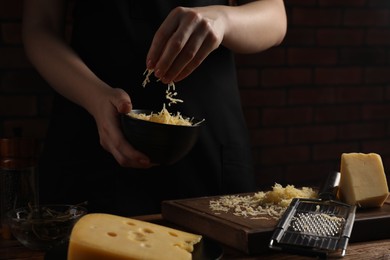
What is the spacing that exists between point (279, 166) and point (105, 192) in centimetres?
128

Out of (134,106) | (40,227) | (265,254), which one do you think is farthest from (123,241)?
(134,106)

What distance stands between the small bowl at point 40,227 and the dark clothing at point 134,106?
50 centimetres

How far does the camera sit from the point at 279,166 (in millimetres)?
2867

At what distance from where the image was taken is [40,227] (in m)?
1.18

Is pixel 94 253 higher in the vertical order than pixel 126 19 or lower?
lower

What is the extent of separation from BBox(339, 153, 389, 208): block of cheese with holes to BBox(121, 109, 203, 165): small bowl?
36 cm

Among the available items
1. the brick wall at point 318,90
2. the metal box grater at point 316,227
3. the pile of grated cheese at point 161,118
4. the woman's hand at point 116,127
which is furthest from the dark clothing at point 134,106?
the brick wall at point 318,90

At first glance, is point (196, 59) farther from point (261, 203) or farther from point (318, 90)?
point (318, 90)

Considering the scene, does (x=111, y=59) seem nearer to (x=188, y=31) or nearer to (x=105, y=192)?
(x=105, y=192)

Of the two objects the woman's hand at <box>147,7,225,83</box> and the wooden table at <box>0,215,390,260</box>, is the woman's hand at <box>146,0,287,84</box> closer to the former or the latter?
the woman's hand at <box>147,7,225,83</box>

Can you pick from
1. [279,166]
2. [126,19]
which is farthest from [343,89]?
[126,19]

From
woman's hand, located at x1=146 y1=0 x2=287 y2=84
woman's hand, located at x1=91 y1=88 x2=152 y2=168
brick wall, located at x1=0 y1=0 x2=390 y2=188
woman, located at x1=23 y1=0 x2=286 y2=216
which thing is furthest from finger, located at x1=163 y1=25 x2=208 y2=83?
brick wall, located at x1=0 y1=0 x2=390 y2=188

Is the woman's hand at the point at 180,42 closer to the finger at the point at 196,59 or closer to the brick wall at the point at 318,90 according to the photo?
the finger at the point at 196,59

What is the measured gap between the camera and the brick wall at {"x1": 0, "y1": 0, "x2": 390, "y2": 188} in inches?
110
